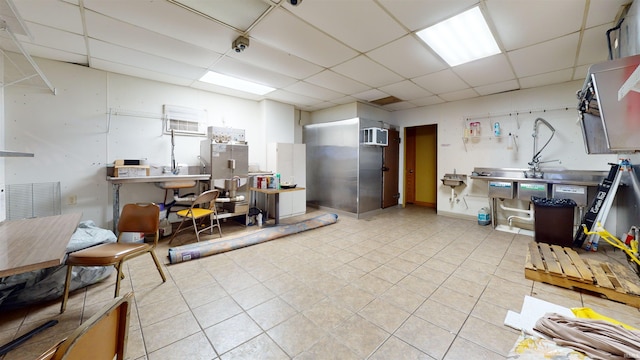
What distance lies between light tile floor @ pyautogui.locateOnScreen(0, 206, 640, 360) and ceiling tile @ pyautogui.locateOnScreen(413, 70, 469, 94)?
2.78 m

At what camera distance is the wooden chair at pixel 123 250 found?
1979 millimetres

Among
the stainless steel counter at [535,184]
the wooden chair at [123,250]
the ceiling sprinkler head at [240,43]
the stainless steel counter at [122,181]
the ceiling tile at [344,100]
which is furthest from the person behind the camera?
the ceiling tile at [344,100]

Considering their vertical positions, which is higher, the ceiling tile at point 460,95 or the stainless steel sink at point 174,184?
the ceiling tile at point 460,95

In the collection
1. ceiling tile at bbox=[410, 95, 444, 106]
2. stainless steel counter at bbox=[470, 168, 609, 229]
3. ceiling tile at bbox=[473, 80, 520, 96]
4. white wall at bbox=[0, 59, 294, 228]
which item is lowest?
stainless steel counter at bbox=[470, 168, 609, 229]

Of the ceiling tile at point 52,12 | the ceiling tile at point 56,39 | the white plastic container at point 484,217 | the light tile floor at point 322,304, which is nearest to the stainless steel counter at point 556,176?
the white plastic container at point 484,217

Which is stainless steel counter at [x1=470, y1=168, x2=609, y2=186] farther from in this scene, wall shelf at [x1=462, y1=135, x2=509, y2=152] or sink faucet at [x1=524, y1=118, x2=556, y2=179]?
wall shelf at [x1=462, y1=135, x2=509, y2=152]

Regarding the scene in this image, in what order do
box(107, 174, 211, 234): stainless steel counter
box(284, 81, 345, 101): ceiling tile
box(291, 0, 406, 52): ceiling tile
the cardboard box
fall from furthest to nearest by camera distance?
box(284, 81, 345, 101): ceiling tile
the cardboard box
box(107, 174, 211, 234): stainless steel counter
box(291, 0, 406, 52): ceiling tile

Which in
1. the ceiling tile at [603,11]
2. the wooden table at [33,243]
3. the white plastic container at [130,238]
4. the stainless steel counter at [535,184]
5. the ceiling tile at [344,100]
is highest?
the ceiling tile at [344,100]

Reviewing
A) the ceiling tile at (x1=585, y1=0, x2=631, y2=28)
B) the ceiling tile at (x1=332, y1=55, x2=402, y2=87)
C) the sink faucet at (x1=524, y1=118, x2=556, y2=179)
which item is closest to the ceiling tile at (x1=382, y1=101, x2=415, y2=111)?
the ceiling tile at (x1=332, y1=55, x2=402, y2=87)

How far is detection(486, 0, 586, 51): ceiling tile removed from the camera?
2182 mm

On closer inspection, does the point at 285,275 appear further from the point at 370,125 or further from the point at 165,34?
the point at 370,125

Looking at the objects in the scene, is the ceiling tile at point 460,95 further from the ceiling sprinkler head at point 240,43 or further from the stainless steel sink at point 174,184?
the stainless steel sink at point 174,184

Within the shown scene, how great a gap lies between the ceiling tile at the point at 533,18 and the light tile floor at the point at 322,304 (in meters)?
2.73

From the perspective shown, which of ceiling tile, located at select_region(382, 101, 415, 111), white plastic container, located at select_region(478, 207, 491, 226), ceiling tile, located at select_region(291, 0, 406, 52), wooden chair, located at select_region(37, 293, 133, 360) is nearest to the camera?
wooden chair, located at select_region(37, 293, 133, 360)
